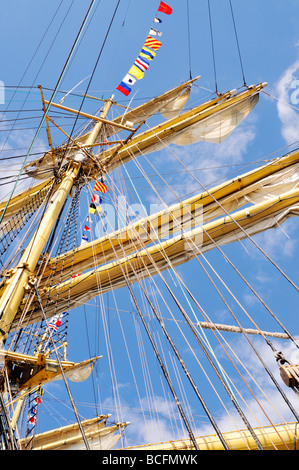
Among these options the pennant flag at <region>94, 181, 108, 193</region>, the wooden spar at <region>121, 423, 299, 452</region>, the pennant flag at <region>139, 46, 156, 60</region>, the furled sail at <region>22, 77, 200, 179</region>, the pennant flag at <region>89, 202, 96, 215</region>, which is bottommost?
the wooden spar at <region>121, 423, 299, 452</region>

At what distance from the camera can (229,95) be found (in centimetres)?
1055

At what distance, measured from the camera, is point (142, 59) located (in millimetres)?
8531

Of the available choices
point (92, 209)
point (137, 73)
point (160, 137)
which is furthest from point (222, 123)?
point (92, 209)

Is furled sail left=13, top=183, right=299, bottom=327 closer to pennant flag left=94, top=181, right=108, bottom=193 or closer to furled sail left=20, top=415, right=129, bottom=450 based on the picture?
pennant flag left=94, top=181, right=108, bottom=193

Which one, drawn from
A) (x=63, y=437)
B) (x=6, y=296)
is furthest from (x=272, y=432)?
(x=63, y=437)

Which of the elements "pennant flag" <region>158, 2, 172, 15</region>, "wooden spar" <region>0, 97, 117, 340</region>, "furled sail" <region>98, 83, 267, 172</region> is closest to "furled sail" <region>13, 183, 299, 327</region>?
"wooden spar" <region>0, 97, 117, 340</region>

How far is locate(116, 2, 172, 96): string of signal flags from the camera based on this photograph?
851 centimetres

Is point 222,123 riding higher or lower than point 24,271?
higher

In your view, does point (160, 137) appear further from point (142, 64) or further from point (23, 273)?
point (23, 273)

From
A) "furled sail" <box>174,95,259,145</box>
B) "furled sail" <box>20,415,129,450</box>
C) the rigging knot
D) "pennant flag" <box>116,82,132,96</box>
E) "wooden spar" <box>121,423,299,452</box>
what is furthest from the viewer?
"furled sail" <box>20,415,129,450</box>

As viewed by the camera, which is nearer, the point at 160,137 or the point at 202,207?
the point at 202,207

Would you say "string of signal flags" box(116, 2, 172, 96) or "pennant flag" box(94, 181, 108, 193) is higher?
"string of signal flags" box(116, 2, 172, 96)

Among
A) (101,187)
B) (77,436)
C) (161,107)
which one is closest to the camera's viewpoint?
(101,187)
